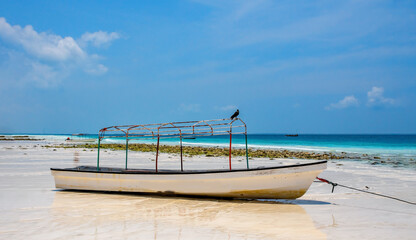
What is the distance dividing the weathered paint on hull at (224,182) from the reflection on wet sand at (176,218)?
26 cm

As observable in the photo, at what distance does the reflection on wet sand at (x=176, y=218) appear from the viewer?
6.38 metres

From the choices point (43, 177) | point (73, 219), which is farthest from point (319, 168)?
point (43, 177)

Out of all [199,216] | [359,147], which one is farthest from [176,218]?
[359,147]

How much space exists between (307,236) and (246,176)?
2.90 meters

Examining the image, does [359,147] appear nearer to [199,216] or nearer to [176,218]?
[199,216]

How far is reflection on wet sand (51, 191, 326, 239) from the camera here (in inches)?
251

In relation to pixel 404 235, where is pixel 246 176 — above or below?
above

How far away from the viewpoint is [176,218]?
24.8ft

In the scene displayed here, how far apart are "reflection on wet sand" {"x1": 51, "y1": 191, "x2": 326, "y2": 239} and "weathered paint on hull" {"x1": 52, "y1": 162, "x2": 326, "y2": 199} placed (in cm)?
26

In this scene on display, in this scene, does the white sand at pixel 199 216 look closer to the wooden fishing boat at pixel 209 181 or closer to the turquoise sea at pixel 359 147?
the wooden fishing boat at pixel 209 181

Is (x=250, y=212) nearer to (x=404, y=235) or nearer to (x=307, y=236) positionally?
(x=307, y=236)

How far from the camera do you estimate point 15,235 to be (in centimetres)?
614

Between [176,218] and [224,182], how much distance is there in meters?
2.07

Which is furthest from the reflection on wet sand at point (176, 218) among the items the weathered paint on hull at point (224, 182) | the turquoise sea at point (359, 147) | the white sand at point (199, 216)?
the turquoise sea at point (359, 147)
